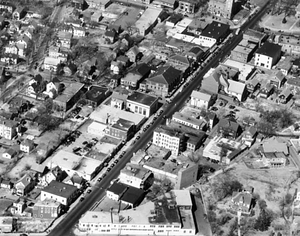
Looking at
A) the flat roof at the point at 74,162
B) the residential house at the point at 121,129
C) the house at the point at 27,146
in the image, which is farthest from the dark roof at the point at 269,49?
the house at the point at 27,146

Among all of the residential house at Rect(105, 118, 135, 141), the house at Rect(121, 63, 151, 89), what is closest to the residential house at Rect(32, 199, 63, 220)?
the residential house at Rect(105, 118, 135, 141)

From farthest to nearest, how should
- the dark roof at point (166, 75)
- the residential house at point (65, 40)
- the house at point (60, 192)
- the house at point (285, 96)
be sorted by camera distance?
the residential house at point (65, 40), the house at point (285, 96), the dark roof at point (166, 75), the house at point (60, 192)

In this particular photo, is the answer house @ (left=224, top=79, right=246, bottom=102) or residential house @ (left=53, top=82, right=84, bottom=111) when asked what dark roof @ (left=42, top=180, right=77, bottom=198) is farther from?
house @ (left=224, top=79, right=246, bottom=102)

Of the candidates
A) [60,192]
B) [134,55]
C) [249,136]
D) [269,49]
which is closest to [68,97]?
[134,55]

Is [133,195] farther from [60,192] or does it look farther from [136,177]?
[60,192]

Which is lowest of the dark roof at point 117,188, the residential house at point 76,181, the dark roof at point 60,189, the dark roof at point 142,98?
the residential house at point 76,181

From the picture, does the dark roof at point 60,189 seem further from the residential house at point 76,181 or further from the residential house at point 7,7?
the residential house at point 7,7
